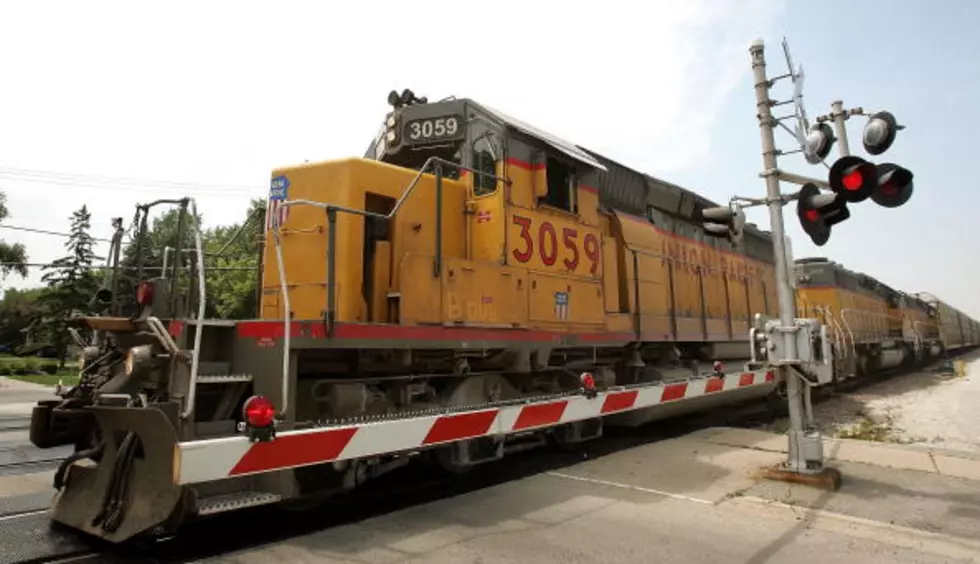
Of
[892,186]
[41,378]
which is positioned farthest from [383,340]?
[41,378]

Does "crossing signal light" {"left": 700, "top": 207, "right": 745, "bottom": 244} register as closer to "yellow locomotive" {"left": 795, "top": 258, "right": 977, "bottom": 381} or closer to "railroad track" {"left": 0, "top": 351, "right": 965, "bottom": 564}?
"railroad track" {"left": 0, "top": 351, "right": 965, "bottom": 564}

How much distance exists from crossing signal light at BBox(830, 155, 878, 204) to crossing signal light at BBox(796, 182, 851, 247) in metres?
0.13

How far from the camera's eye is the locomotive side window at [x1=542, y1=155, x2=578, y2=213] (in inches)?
253

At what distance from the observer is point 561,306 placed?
247 inches

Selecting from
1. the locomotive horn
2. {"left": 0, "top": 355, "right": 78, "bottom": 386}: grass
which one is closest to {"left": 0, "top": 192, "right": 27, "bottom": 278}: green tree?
{"left": 0, "top": 355, "right": 78, "bottom": 386}: grass

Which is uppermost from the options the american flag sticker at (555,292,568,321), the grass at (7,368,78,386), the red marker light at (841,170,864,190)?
the red marker light at (841,170,864,190)

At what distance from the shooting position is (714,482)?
18.2 feet

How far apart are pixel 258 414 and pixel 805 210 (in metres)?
5.00

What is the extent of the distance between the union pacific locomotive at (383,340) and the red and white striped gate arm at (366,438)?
1 centimetres

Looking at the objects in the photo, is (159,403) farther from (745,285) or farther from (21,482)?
(745,285)

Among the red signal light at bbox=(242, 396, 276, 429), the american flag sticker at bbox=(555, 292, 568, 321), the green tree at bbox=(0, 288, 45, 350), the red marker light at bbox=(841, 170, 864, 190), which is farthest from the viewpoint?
the green tree at bbox=(0, 288, 45, 350)

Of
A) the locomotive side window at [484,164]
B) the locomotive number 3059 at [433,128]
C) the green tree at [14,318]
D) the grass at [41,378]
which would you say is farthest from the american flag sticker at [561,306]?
the green tree at [14,318]

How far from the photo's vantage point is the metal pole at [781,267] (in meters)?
5.62

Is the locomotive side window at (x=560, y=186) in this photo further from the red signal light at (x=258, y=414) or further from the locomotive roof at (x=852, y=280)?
the locomotive roof at (x=852, y=280)
